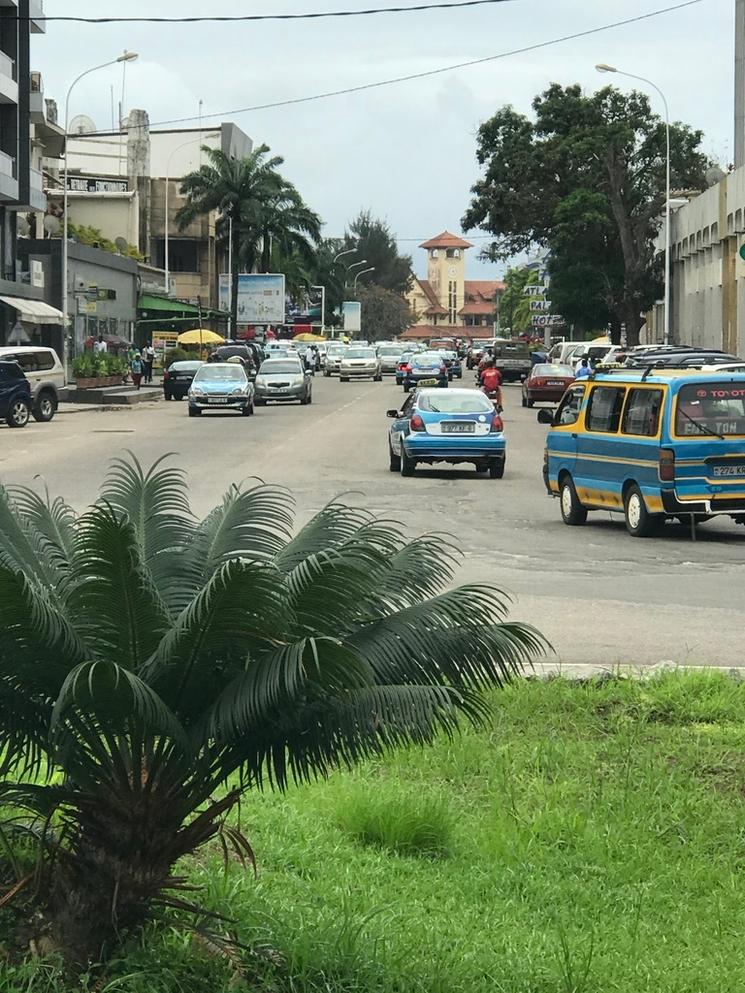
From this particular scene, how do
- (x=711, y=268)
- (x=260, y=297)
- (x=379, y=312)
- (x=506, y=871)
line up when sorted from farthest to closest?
(x=379, y=312) → (x=260, y=297) → (x=711, y=268) → (x=506, y=871)

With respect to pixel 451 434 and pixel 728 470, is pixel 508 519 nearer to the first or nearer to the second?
pixel 728 470

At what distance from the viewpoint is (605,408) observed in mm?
19078

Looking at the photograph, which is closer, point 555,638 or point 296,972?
point 296,972

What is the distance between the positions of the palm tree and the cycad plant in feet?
312

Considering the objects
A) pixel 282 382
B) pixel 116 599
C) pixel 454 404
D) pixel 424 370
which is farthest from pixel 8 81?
pixel 116 599

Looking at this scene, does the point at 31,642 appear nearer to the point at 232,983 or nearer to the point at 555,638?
the point at 232,983

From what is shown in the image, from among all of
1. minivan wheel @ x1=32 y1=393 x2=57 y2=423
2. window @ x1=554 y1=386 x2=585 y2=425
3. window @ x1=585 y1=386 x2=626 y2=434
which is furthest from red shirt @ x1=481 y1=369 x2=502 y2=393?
window @ x1=585 y1=386 x2=626 y2=434

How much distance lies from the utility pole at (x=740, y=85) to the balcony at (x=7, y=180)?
27.9m

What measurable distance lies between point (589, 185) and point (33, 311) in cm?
2608

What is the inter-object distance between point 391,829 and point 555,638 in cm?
519

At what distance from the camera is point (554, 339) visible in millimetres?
126000

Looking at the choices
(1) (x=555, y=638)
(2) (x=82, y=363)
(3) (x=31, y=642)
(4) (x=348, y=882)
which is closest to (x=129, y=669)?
(3) (x=31, y=642)

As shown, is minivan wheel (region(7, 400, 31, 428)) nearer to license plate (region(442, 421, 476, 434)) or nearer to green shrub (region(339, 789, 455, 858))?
license plate (region(442, 421, 476, 434))

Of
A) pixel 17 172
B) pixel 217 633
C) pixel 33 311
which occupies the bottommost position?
pixel 217 633
